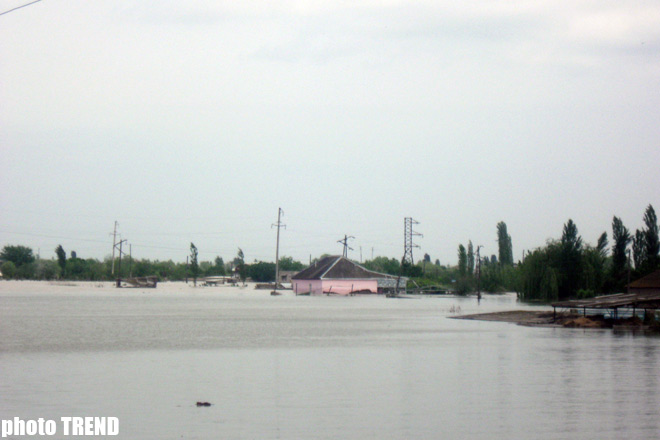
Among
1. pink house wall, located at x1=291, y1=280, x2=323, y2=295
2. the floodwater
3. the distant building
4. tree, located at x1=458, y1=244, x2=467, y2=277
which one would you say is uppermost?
tree, located at x1=458, y1=244, x2=467, y2=277

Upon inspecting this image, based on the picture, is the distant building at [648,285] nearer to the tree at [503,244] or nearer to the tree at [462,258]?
the tree at [462,258]

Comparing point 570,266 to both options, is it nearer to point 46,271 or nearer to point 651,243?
point 651,243

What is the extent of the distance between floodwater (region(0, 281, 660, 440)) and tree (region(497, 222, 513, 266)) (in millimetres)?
123816

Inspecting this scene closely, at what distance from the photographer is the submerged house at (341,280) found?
386 ft

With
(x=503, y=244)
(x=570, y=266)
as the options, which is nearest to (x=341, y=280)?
(x=570, y=266)

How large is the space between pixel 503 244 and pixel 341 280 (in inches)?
2025

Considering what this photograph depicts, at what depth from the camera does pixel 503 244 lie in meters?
158

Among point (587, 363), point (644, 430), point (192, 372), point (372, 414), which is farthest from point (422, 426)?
point (587, 363)

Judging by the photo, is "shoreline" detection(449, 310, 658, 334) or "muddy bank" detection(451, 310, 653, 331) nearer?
"shoreline" detection(449, 310, 658, 334)

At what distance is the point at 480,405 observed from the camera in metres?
16.4

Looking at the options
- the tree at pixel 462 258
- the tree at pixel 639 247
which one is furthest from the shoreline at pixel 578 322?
the tree at pixel 462 258

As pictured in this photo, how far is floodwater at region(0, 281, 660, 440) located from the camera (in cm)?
1412

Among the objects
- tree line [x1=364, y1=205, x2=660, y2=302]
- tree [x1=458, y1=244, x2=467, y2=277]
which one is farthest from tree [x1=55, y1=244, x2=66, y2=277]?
tree line [x1=364, y1=205, x2=660, y2=302]

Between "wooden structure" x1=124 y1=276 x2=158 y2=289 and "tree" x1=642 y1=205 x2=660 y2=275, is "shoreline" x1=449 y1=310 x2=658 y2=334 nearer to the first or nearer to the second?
"tree" x1=642 y1=205 x2=660 y2=275
